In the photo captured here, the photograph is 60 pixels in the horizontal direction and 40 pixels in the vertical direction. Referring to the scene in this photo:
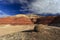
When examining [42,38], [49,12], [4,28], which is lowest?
[42,38]

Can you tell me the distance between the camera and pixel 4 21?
1901 millimetres

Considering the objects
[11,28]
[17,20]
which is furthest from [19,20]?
[11,28]

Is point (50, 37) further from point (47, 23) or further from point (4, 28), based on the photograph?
point (4, 28)

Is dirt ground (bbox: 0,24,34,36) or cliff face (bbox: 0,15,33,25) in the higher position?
cliff face (bbox: 0,15,33,25)

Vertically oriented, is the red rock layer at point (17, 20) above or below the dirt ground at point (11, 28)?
above

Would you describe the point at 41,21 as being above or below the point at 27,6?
below

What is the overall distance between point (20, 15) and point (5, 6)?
20 cm

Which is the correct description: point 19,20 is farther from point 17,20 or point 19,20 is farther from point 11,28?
point 11,28

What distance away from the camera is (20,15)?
1.96m

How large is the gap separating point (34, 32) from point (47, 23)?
192 mm

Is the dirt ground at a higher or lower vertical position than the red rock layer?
lower

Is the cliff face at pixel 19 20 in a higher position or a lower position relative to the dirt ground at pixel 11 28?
higher

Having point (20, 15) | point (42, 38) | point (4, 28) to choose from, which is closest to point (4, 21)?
point (4, 28)

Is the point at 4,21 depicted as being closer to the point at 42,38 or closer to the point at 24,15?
the point at 24,15
